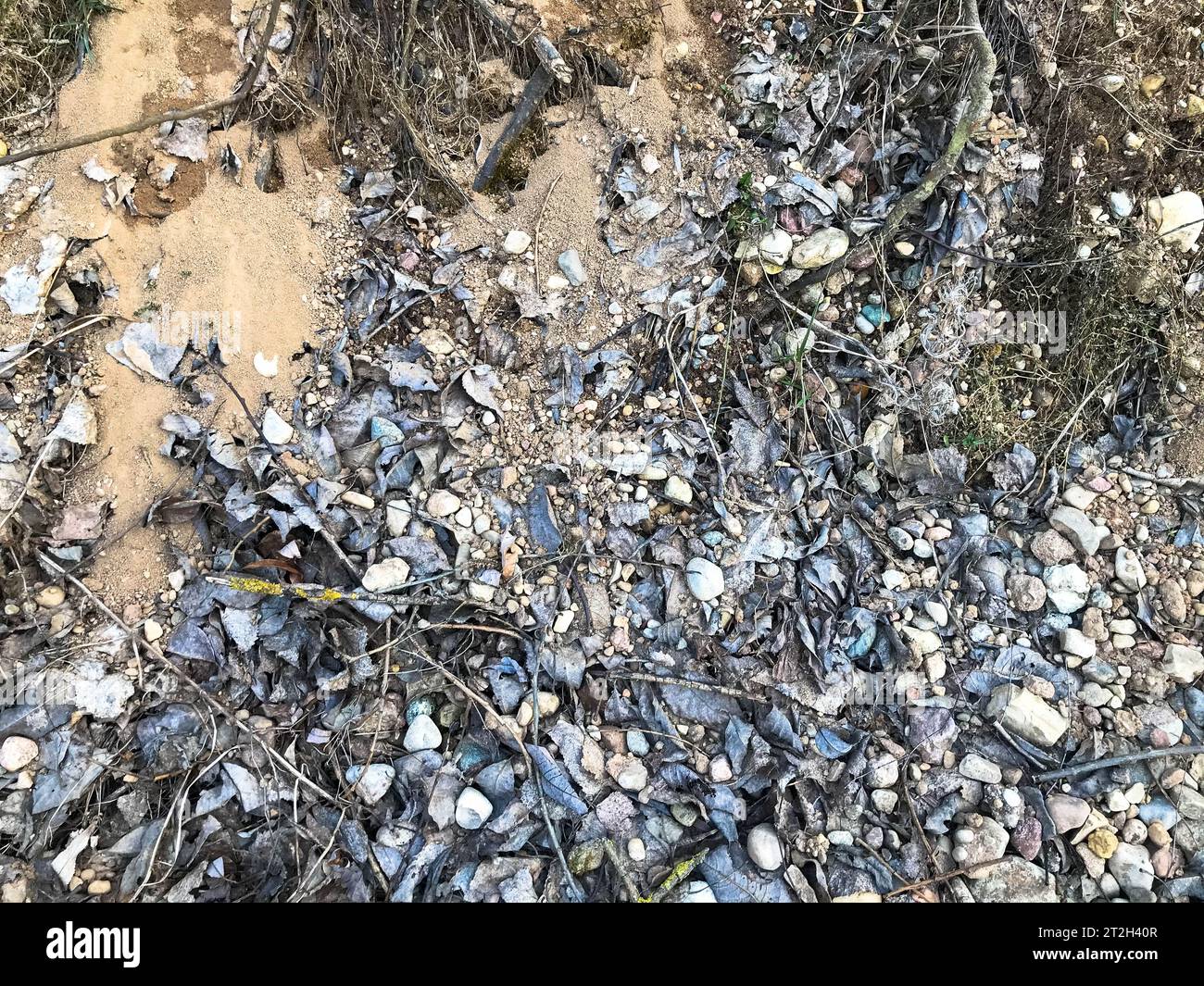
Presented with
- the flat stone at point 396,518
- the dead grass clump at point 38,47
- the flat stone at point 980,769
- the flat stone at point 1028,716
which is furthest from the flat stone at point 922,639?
the dead grass clump at point 38,47

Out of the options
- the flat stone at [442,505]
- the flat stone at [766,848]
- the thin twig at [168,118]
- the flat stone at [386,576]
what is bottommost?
the flat stone at [766,848]

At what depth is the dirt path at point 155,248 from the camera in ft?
7.39

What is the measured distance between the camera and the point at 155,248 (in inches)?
90.3

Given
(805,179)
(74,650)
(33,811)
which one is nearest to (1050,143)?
(805,179)

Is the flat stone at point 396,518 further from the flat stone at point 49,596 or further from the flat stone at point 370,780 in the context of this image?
the flat stone at point 49,596

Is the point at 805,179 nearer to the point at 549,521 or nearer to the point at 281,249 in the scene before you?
the point at 549,521

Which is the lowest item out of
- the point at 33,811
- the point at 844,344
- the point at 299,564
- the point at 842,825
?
the point at 842,825

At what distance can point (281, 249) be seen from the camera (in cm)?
237

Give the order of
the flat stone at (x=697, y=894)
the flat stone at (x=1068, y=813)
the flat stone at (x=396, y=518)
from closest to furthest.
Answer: the flat stone at (x=697, y=894) → the flat stone at (x=1068, y=813) → the flat stone at (x=396, y=518)

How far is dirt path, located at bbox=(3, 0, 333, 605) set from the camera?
2.25 metres

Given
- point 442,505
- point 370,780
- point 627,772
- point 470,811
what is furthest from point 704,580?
point 370,780

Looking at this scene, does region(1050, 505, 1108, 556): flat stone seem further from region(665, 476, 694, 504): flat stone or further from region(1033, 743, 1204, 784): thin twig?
region(665, 476, 694, 504): flat stone
